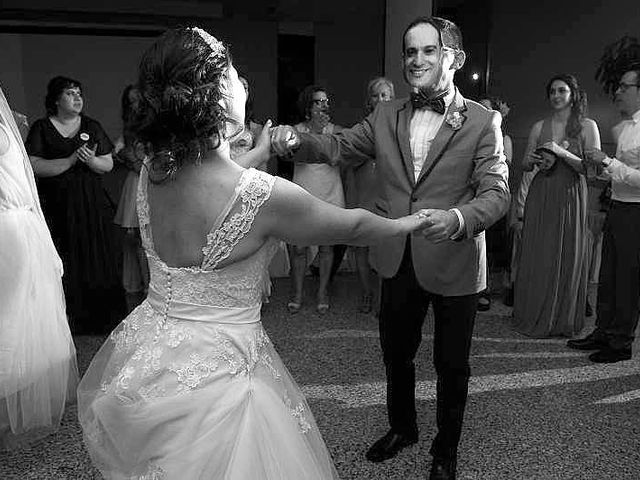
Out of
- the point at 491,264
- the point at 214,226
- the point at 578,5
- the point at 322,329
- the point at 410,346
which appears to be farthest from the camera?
the point at 578,5

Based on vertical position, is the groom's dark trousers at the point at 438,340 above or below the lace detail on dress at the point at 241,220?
below

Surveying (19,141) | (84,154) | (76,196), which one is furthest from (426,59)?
(76,196)

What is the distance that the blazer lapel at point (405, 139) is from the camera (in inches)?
88.3

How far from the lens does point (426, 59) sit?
2.17 metres

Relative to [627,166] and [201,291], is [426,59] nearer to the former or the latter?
[201,291]

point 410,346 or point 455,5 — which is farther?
point 455,5

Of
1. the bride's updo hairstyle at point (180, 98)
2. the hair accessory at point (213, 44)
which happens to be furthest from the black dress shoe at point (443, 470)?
the hair accessory at point (213, 44)

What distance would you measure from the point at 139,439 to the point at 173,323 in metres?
0.27

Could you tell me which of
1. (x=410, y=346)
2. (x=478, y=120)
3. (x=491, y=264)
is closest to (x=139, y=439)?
(x=410, y=346)

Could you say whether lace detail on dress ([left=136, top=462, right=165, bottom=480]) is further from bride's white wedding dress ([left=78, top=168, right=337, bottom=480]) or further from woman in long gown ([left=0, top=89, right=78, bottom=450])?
woman in long gown ([left=0, top=89, right=78, bottom=450])

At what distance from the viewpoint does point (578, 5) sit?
7133 millimetres

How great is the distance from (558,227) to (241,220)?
3300 millimetres

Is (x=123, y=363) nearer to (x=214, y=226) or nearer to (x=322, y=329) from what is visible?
(x=214, y=226)

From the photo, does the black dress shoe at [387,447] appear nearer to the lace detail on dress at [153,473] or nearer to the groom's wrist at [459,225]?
the groom's wrist at [459,225]
